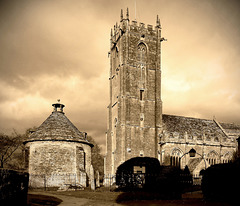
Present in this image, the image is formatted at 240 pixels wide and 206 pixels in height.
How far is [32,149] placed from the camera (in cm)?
3409

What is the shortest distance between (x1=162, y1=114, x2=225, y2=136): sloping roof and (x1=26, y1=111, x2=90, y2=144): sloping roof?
1406cm

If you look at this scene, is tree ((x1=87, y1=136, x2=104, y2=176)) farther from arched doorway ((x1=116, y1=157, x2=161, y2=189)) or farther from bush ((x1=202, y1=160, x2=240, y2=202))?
bush ((x1=202, y1=160, x2=240, y2=202))

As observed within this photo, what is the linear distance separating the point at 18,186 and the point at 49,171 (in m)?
25.7

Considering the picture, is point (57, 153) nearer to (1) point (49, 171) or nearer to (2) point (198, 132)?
(1) point (49, 171)

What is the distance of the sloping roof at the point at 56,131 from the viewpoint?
112ft

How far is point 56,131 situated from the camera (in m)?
35.0

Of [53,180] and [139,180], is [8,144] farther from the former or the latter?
[139,180]

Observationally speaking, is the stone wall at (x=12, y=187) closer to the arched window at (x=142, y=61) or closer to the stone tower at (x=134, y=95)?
the stone tower at (x=134, y=95)

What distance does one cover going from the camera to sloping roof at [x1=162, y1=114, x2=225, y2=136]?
42469 millimetres

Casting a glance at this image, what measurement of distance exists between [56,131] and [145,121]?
530 inches

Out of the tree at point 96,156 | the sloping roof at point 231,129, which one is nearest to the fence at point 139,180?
the sloping roof at point 231,129

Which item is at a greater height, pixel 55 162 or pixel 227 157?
pixel 55 162

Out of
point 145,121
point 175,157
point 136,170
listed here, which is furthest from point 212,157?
point 136,170

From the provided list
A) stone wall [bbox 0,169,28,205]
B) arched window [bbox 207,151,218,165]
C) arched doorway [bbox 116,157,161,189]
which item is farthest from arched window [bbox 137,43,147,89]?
stone wall [bbox 0,169,28,205]
